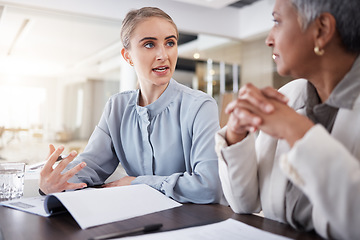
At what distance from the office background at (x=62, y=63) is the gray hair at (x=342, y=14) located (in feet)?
13.9

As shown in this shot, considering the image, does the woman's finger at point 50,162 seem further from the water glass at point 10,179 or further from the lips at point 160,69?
the lips at point 160,69

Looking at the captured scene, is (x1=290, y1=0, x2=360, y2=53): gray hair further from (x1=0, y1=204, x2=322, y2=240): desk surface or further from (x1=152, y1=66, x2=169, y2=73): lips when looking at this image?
(x1=152, y1=66, x2=169, y2=73): lips

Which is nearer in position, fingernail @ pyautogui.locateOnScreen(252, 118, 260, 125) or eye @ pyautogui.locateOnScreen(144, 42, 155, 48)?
fingernail @ pyautogui.locateOnScreen(252, 118, 260, 125)

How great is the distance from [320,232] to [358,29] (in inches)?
18.1

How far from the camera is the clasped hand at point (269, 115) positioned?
0.67m

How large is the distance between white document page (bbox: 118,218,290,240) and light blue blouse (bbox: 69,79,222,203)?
0.34m

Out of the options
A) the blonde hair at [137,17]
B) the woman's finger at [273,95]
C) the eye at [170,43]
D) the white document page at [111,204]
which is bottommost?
the white document page at [111,204]

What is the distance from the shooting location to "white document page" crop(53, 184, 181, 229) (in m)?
0.79

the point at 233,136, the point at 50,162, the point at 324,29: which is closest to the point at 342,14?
the point at 324,29

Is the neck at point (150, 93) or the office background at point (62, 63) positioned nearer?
the neck at point (150, 93)

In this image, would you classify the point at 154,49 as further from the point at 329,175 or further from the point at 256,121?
the point at 329,175

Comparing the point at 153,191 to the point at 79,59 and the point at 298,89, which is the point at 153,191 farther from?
the point at 79,59

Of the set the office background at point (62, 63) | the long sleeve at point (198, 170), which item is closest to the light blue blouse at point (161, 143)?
the long sleeve at point (198, 170)

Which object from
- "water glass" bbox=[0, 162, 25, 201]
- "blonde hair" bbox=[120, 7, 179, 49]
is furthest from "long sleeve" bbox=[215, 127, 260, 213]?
"blonde hair" bbox=[120, 7, 179, 49]
